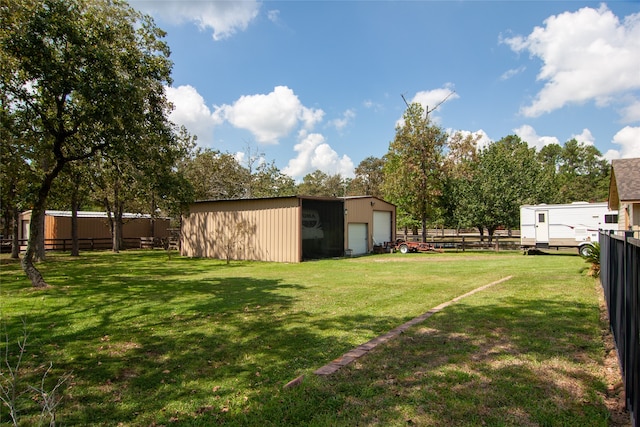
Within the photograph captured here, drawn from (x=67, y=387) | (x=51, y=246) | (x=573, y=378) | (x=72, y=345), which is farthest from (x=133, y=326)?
(x=51, y=246)

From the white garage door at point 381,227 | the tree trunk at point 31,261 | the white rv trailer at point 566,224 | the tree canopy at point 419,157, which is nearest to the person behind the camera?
the tree trunk at point 31,261

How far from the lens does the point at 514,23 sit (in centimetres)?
1291

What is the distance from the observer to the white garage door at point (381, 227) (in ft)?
77.9

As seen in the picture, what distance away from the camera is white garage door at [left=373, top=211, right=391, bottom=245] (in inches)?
934

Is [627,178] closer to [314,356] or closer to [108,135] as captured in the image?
[314,356]

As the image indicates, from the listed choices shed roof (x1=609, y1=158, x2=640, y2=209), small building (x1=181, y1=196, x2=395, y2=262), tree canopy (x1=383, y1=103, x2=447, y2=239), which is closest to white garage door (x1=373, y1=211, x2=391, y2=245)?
small building (x1=181, y1=196, x2=395, y2=262)

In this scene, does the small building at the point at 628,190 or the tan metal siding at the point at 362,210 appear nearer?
the small building at the point at 628,190

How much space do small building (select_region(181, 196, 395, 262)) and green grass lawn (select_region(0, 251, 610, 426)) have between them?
31.1 feet

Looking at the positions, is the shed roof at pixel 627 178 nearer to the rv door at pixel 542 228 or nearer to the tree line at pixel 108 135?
the rv door at pixel 542 228

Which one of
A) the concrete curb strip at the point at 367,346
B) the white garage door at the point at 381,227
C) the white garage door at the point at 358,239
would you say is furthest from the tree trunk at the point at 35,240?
the white garage door at the point at 381,227

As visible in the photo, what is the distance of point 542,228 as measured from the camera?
19.5 meters

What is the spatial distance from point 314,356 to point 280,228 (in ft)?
46.1

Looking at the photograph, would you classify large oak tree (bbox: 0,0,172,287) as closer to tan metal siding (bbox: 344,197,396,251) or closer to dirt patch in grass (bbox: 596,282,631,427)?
dirt patch in grass (bbox: 596,282,631,427)

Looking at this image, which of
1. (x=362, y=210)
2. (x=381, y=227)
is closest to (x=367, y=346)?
(x=362, y=210)
